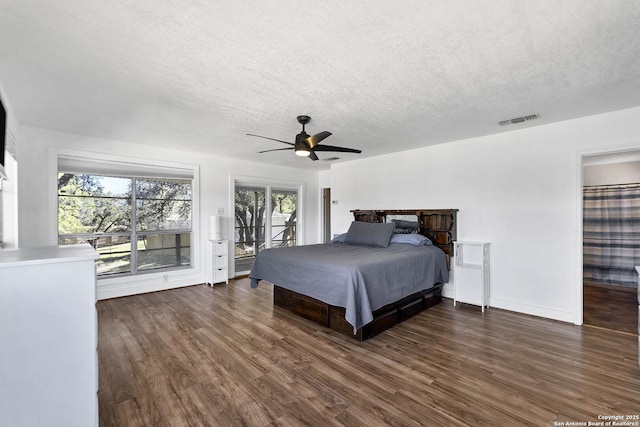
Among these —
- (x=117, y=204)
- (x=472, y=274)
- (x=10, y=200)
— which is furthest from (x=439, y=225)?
(x=10, y=200)

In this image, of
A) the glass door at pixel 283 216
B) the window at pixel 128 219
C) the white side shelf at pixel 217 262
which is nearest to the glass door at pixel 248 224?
the glass door at pixel 283 216

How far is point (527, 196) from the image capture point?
3.83 metres

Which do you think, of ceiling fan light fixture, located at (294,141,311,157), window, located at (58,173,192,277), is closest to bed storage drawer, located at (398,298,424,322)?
ceiling fan light fixture, located at (294,141,311,157)

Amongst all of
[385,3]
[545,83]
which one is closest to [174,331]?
[385,3]

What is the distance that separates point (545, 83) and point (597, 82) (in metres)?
0.44

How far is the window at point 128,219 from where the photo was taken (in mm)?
4266

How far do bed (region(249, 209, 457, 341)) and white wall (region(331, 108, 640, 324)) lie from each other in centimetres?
44

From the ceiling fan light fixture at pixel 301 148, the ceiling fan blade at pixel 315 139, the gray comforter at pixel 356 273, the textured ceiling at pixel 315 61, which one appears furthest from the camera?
the ceiling fan light fixture at pixel 301 148

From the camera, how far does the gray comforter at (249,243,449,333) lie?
9.65 feet

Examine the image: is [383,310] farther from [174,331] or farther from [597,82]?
[597,82]

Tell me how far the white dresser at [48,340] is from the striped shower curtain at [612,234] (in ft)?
23.3

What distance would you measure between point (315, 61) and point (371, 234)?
10.0ft

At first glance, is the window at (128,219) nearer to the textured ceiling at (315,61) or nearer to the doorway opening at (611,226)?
the textured ceiling at (315,61)

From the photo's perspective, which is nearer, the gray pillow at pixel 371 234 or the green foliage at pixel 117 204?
the green foliage at pixel 117 204
